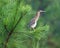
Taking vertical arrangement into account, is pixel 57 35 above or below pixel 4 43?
below

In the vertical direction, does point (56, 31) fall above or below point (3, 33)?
below

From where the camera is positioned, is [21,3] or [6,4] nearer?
[21,3]

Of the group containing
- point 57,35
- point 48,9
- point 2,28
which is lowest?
point 57,35

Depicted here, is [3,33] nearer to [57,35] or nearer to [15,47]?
[15,47]

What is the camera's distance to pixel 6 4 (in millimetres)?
2432

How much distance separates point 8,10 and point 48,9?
1295 centimetres

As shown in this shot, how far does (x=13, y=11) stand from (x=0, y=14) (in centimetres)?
11

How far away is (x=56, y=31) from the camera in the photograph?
607 inches

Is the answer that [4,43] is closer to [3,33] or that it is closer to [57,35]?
[3,33]

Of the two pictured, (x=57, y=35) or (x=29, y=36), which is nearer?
(x=29, y=36)

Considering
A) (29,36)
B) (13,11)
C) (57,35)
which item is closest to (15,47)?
(29,36)

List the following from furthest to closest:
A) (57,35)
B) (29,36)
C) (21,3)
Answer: (57,35) < (29,36) < (21,3)

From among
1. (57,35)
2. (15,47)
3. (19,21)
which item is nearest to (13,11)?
(19,21)

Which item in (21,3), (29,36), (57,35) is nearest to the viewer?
(21,3)
